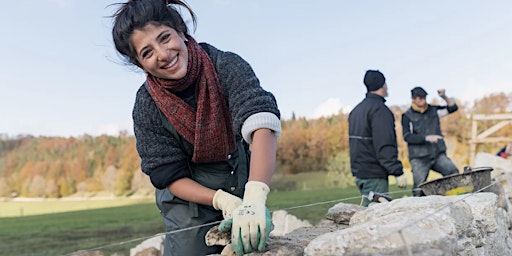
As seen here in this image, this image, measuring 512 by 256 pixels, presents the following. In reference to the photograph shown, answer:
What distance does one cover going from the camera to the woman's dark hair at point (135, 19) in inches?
82.6

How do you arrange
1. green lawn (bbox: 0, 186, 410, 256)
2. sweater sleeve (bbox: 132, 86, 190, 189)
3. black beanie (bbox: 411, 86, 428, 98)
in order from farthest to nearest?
green lawn (bbox: 0, 186, 410, 256) → black beanie (bbox: 411, 86, 428, 98) → sweater sleeve (bbox: 132, 86, 190, 189)

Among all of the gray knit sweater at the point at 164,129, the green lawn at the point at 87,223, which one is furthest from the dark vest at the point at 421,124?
the green lawn at the point at 87,223

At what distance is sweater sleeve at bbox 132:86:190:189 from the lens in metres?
2.23

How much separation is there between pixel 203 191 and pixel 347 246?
80 cm

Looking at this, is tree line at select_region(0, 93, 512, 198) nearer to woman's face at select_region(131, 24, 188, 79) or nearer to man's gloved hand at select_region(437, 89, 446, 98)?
man's gloved hand at select_region(437, 89, 446, 98)

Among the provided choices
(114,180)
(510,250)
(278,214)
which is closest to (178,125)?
(510,250)

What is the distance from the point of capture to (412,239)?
1461mm

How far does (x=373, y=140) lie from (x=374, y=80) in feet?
2.12

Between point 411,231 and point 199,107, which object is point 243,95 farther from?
point 411,231

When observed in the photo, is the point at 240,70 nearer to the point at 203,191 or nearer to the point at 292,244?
the point at 203,191

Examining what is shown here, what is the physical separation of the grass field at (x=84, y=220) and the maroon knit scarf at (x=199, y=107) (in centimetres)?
1064

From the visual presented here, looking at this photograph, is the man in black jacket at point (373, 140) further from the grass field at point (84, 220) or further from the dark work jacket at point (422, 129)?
the grass field at point (84, 220)

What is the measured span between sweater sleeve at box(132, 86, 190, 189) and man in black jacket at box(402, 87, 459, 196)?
4872mm

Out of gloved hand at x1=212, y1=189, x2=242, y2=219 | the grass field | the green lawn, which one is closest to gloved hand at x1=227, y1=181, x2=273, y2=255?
gloved hand at x1=212, y1=189, x2=242, y2=219
